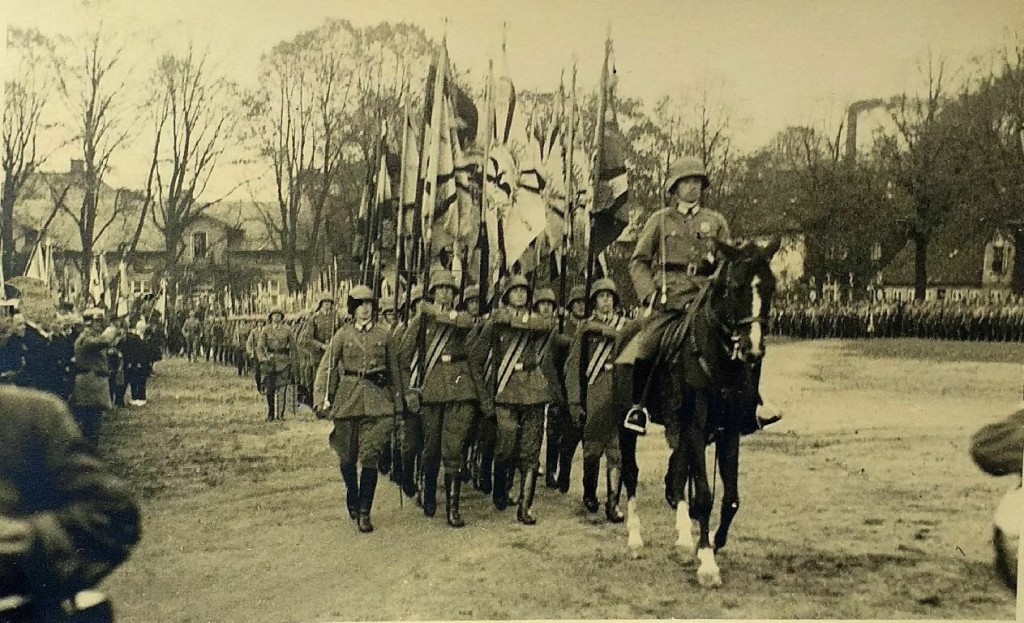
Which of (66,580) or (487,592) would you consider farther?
(487,592)

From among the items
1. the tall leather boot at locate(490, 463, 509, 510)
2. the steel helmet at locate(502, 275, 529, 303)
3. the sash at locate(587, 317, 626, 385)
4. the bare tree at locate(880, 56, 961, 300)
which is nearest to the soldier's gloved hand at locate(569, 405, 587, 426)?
the sash at locate(587, 317, 626, 385)

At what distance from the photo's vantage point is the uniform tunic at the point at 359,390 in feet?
14.0

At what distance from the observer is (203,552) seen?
4.18m

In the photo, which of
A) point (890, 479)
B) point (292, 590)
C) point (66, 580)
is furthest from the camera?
point (890, 479)

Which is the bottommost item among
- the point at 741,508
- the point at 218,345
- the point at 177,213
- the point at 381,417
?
the point at 741,508

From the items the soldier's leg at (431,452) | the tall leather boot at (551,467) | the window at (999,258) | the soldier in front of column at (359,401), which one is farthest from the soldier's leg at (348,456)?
the window at (999,258)

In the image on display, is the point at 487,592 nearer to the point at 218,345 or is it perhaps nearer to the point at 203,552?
the point at 203,552

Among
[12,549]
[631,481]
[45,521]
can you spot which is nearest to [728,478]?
[631,481]

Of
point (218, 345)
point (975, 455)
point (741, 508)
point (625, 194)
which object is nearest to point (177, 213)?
point (218, 345)

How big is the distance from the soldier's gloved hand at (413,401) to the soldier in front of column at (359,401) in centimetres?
5

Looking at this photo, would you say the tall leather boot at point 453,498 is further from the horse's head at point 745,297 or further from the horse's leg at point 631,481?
the horse's head at point 745,297

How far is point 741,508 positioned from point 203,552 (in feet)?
8.38

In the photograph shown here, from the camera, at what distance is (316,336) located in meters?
4.39

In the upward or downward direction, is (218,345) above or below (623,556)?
above
